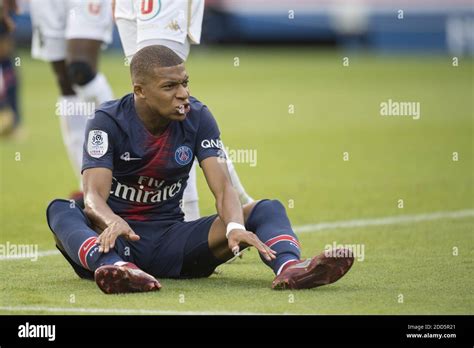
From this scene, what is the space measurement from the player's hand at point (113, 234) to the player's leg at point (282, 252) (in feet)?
2.30

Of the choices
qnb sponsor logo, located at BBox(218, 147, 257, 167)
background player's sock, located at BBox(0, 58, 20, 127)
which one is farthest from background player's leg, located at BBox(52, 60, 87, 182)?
background player's sock, located at BBox(0, 58, 20, 127)

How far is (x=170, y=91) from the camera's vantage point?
6.85 metres

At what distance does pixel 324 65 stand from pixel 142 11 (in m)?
21.0

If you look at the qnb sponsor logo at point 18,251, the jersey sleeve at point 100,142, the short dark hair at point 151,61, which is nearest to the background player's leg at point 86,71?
the qnb sponsor logo at point 18,251

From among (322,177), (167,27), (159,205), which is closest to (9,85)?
(322,177)

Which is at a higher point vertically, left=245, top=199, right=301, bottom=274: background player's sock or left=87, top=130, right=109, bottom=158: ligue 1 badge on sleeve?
left=87, top=130, right=109, bottom=158: ligue 1 badge on sleeve

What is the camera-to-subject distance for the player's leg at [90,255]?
6523mm

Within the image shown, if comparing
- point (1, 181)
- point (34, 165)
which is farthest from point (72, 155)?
point (34, 165)

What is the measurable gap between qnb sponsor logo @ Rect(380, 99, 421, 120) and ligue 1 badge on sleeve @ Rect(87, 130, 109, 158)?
12656mm

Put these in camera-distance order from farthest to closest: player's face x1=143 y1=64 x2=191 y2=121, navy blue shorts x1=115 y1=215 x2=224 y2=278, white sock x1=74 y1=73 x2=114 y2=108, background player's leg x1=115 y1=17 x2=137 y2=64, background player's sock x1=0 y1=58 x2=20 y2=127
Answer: background player's sock x1=0 y1=58 x2=20 y2=127, white sock x1=74 y1=73 x2=114 y2=108, background player's leg x1=115 y1=17 x2=137 y2=64, navy blue shorts x1=115 y1=215 x2=224 y2=278, player's face x1=143 y1=64 x2=191 y2=121

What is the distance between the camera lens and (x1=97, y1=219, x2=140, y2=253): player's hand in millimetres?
6500

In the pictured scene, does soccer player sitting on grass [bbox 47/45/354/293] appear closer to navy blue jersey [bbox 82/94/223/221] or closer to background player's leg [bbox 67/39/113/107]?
navy blue jersey [bbox 82/94/223/221]

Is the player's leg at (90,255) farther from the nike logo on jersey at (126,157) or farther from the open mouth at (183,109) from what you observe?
the open mouth at (183,109)

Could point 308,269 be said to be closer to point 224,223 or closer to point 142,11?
point 224,223
